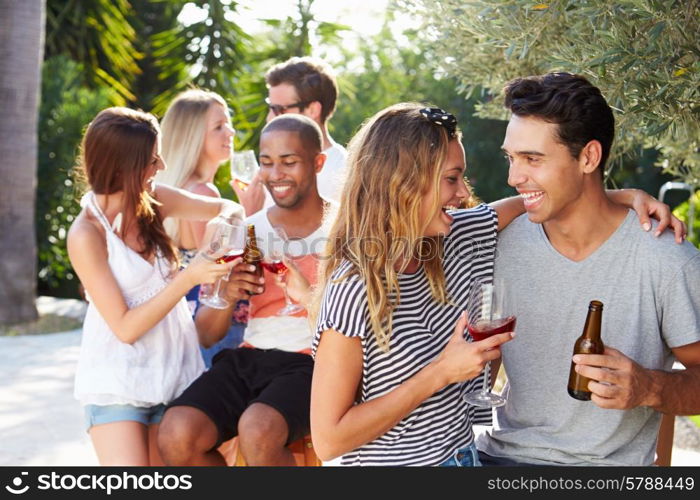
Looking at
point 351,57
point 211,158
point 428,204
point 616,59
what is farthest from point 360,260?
point 351,57

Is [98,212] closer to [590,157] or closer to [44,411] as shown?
[590,157]

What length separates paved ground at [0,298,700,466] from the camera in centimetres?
601

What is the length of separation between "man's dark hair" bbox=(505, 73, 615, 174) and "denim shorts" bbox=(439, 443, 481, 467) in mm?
1029

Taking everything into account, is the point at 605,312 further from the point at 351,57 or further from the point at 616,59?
the point at 351,57

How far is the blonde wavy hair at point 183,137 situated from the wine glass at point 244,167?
0.99ft

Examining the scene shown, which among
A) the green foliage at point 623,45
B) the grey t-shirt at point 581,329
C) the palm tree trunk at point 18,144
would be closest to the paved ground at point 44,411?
the palm tree trunk at point 18,144

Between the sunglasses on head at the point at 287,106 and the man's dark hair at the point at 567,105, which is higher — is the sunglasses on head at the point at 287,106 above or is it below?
below

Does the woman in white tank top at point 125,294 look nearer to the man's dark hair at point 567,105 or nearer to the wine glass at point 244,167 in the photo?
the wine glass at point 244,167

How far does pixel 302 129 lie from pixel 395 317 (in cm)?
149

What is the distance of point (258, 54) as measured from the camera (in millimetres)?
12383

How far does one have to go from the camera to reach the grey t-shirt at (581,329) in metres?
2.96

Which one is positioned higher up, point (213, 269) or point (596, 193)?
point (596, 193)

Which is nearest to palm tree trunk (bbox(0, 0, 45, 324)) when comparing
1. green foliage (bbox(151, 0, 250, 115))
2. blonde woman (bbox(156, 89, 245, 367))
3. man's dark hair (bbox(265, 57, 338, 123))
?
green foliage (bbox(151, 0, 250, 115))

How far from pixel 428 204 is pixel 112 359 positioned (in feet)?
5.26
